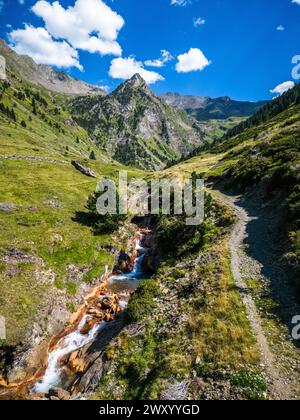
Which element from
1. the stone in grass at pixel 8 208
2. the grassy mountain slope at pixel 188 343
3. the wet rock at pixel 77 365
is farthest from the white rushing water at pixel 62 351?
the stone in grass at pixel 8 208

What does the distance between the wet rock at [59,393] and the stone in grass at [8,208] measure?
36.3 meters

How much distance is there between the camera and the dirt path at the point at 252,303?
18359mm

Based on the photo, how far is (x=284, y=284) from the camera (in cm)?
2789

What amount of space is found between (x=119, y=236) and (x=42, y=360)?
30346 millimetres

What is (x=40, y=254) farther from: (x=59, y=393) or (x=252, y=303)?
(x=252, y=303)

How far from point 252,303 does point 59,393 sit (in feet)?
67.1

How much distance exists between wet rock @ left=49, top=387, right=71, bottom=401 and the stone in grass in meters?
36.3

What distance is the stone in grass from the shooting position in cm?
5233

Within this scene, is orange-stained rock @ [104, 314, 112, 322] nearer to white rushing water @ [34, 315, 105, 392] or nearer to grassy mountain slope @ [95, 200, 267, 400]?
white rushing water @ [34, 315, 105, 392]

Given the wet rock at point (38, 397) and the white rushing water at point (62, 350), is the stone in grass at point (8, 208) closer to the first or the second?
the white rushing water at point (62, 350)

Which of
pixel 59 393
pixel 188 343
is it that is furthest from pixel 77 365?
pixel 188 343

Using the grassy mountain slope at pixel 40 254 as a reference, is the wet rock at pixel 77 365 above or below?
below

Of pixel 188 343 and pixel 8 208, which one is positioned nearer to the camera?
pixel 188 343

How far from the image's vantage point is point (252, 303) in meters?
26.5
